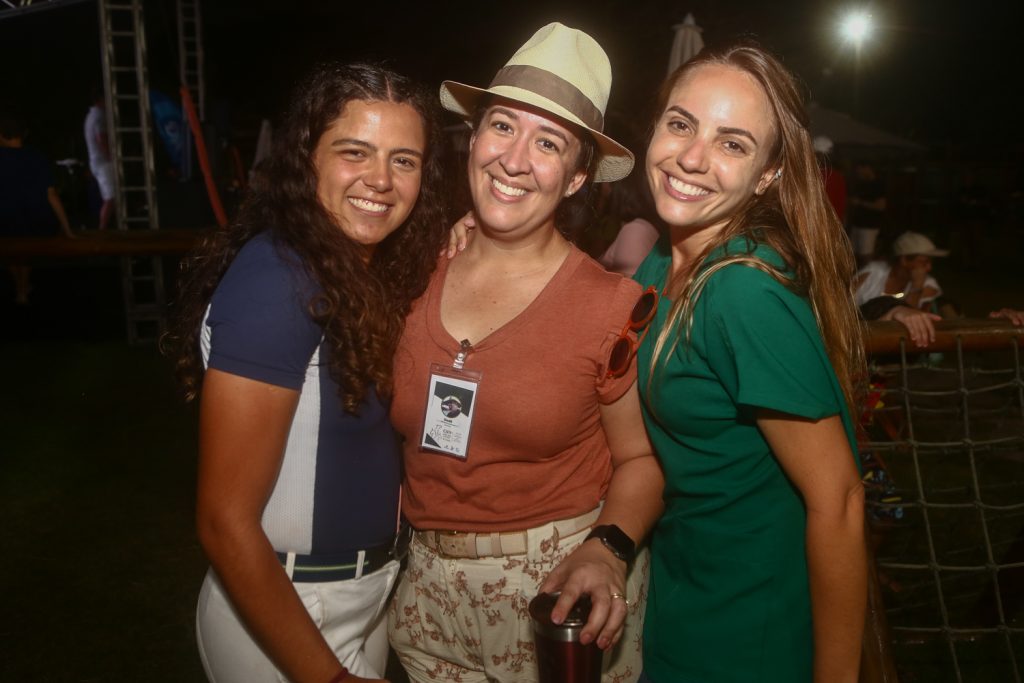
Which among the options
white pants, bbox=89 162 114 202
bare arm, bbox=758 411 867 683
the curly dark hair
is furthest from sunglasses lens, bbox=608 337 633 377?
white pants, bbox=89 162 114 202

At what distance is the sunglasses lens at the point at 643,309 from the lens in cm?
171

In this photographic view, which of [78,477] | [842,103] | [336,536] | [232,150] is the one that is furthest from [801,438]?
[842,103]

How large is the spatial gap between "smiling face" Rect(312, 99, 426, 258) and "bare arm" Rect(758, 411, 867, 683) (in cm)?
89

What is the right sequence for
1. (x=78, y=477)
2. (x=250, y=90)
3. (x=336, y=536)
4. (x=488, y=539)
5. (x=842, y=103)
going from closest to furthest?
1. (x=336, y=536)
2. (x=488, y=539)
3. (x=78, y=477)
4. (x=250, y=90)
5. (x=842, y=103)

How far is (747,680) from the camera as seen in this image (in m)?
1.62

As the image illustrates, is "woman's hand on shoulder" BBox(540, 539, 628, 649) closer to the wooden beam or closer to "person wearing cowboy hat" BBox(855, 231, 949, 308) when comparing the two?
the wooden beam

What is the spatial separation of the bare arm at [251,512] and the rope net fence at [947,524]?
1.78 metres

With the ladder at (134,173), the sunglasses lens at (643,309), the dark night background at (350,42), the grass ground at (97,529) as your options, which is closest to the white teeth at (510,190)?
the sunglasses lens at (643,309)

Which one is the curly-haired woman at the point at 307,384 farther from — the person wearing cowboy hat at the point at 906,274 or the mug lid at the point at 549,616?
the person wearing cowboy hat at the point at 906,274

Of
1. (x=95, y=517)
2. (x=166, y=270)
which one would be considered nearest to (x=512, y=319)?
(x=95, y=517)

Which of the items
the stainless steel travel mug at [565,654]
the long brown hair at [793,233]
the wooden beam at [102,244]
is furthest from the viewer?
the wooden beam at [102,244]

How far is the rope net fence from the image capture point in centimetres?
252

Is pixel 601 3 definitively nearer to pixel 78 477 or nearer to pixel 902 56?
pixel 78 477

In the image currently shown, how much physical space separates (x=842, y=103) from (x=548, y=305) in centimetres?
3956
